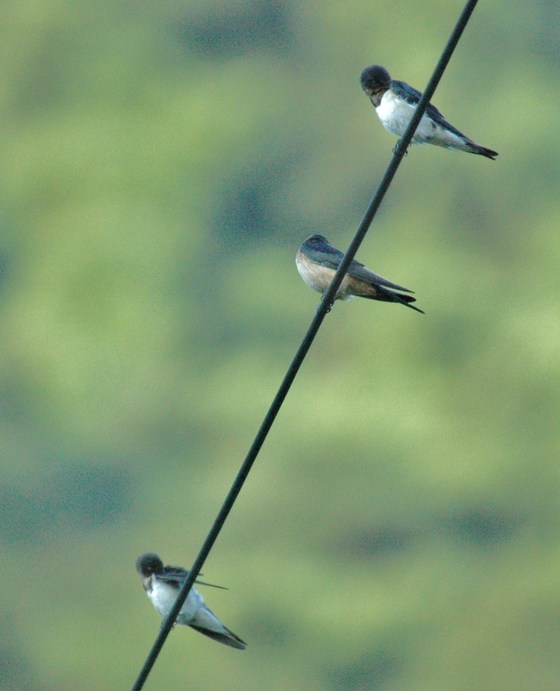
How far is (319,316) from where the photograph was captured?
3662 mm

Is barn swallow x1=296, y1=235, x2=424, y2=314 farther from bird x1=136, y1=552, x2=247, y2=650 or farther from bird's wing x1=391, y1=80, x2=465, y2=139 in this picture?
bird x1=136, y1=552, x2=247, y2=650

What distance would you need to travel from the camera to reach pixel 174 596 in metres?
6.84

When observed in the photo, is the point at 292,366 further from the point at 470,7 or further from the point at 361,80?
the point at 361,80

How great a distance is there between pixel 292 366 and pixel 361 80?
3.25m

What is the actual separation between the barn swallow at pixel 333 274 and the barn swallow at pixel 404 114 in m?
0.75

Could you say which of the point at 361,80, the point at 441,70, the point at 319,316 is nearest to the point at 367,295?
the point at 361,80

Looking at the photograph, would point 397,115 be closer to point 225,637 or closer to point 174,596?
point 225,637

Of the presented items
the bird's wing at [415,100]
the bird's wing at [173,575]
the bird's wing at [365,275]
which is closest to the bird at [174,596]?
the bird's wing at [173,575]

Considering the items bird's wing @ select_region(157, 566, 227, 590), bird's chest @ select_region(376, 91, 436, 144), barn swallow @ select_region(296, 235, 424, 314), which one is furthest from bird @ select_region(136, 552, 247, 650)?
bird's chest @ select_region(376, 91, 436, 144)

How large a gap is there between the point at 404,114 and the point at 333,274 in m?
0.90

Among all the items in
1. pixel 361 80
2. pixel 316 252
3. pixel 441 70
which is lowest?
pixel 316 252

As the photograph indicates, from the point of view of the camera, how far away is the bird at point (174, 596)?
21.2 feet

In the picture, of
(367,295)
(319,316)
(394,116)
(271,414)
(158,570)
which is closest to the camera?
(271,414)

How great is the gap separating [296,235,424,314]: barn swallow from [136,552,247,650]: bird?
1865 millimetres
